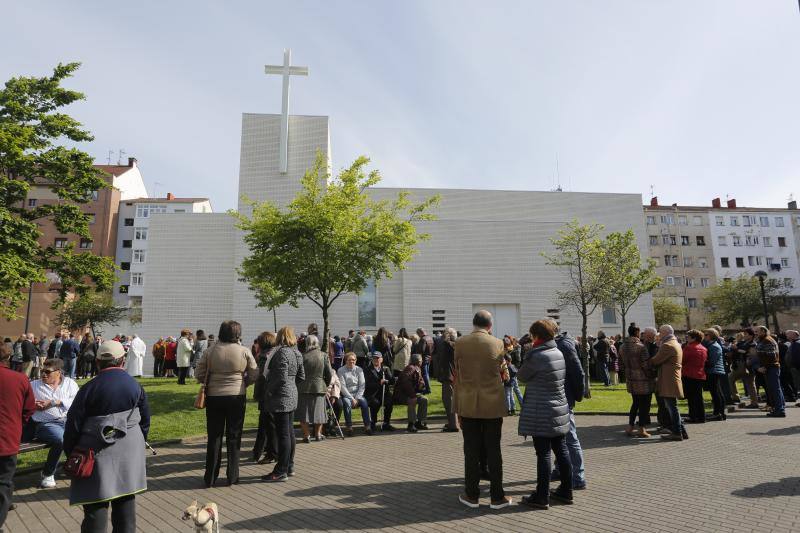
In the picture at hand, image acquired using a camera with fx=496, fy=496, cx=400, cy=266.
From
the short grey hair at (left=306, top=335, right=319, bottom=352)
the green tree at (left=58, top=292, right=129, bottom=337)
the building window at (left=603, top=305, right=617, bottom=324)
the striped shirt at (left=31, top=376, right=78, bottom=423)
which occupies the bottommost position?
the striped shirt at (left=31, top=376, right=78, bottom=423)

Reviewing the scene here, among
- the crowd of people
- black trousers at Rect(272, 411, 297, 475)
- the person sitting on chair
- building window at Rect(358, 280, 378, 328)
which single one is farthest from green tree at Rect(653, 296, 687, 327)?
black trousers at Rect(272, 411, 297, 475)

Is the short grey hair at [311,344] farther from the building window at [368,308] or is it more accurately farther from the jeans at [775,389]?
the building window at [368,308]

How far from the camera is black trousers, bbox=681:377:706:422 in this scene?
9875 millimetres

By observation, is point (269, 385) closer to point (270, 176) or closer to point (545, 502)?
point (545, 502)

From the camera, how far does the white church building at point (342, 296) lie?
29.6 metres

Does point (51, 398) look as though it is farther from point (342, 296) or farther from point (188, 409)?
point (342, 296)

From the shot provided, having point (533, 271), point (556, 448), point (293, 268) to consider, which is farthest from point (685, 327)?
point (556, 448)

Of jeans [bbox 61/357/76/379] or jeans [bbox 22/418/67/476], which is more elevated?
jeans [bbox 61/357/76/379]

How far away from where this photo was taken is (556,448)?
5.54 metres

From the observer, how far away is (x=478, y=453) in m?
5.52

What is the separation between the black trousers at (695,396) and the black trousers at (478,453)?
6393 millimetres

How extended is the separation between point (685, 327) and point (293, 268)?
5829 centimetres

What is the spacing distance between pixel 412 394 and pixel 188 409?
585cm

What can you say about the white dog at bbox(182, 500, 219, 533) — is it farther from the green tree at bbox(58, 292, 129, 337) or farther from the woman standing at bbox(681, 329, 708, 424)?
the green tree at bbox(58, 292, 129, 337)
